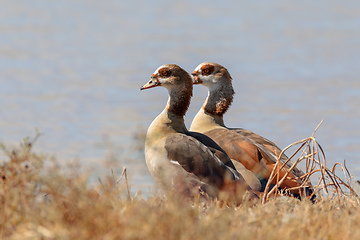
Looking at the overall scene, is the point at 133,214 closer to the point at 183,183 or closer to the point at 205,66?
the point at 183,183

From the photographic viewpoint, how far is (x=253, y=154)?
25.4 ft

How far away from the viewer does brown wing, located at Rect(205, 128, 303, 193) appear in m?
7.68

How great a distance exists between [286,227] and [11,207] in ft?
6.41

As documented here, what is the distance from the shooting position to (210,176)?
673 centimetres

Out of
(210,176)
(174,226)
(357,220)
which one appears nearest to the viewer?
(174,226)

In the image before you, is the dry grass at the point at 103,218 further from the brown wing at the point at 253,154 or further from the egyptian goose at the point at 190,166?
the brown wing at the point at 253,154

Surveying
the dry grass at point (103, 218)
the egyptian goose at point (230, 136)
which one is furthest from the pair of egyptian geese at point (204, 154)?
the dry grass at point (103, 218)

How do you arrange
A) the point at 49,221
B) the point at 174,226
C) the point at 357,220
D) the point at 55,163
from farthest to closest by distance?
1. the point at 357,220
2. the point at 55,163
3. the point at 49,221
4. the point at 174,226

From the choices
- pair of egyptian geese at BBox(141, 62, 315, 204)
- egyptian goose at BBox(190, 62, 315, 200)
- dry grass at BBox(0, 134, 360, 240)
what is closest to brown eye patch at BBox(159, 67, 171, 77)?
pair of egyptian geese at BBox(141, 62, 315, 204)

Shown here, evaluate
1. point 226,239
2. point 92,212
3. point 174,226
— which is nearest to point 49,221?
point 92,212

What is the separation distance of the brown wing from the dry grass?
2.35 meters

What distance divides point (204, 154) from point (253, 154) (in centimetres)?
117

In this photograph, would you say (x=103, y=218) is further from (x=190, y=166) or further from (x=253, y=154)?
(x=253, y=154)

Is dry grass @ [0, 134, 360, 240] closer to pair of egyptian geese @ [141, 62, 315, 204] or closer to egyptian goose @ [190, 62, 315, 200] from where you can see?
pair of egyptian geese @ [141, 62, 315, 204]
